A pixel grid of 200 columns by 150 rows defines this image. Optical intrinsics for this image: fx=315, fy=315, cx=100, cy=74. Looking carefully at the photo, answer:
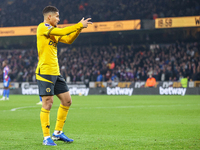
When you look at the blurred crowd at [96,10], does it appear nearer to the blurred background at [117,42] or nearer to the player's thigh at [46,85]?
the blurred background at [117,42]

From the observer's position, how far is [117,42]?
3509cm

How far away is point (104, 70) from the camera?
30.2 m

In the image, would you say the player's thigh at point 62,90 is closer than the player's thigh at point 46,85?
No

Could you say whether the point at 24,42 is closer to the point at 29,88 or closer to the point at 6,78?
the point at 29,88

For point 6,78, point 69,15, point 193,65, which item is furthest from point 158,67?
point 6,78

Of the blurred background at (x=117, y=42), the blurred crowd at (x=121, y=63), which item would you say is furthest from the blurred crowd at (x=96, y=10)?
the blurred crowd at (x=121, y=63)

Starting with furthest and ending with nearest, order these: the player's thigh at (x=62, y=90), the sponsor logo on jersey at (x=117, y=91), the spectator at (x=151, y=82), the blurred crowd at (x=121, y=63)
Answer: the blurred crowd at (x=121, y=63)
the sponsor logo on jersey at (x=117, y=91)
the spectator at (x=151, y=82)
the player's thigh at (x=62, y=90)

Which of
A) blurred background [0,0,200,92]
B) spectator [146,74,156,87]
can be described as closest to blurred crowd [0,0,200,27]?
blurred background [0,0,200,92]

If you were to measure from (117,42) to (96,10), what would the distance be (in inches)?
173

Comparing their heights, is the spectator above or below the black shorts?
below

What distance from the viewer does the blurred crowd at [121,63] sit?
27.3m

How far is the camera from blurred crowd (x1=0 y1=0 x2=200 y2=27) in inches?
1190

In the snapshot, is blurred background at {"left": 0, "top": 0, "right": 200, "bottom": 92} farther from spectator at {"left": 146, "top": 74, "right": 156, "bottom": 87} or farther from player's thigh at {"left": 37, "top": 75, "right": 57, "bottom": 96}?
player's thigh at {"left": 37, "top": 75, "right": 57, "bottom": 96}

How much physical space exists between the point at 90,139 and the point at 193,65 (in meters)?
23.5
